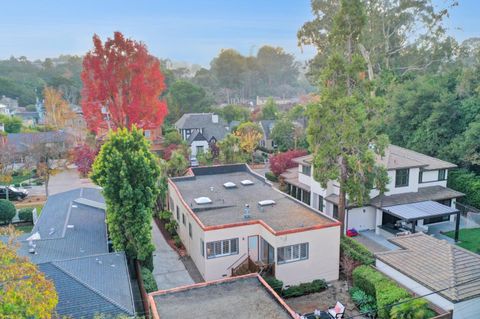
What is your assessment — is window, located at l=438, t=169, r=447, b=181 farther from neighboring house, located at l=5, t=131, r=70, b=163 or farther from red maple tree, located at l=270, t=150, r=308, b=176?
neighboring house, located at l=5, t=131, r=70, b=163

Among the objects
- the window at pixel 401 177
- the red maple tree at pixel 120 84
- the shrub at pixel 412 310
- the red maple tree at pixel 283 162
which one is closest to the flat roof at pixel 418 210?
the window at pixel 401 177

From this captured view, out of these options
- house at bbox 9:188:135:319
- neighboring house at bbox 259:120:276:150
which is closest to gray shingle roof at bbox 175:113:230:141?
neighboring house at bbox 259:120:276:150

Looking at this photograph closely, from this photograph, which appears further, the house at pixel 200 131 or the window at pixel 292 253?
the house at pixel 200 131

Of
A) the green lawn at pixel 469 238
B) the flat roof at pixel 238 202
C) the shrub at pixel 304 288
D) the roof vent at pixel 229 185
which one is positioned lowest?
the shrub at pixel 304 288

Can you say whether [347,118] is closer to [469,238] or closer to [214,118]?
[469,238]

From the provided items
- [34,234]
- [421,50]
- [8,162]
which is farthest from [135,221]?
[421,50]

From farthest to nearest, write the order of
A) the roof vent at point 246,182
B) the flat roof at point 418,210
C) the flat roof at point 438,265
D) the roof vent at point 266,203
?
the roof vent at point 246,182 < the flat roof at point 418,210 < the roof vent at point 266,203 < the flat roof at point 438,265

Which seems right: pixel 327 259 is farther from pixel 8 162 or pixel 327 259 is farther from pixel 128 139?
pixel 8 162

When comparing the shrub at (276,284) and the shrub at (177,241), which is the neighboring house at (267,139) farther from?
the shrub at (276,284)
